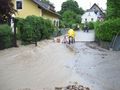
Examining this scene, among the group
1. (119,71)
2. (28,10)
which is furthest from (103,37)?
(28,10)

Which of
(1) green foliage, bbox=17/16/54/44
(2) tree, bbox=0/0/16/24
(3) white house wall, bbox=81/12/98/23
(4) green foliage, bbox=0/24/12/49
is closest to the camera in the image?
(4) green foliage, bbox=0/24/12/49

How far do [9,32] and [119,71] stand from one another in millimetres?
12255

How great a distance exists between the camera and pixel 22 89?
12766 millimetres

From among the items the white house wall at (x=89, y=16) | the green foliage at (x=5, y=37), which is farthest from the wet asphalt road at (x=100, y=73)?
the white house wall at (x=89, y=16)

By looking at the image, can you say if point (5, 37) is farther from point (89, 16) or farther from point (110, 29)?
point (89, 16)

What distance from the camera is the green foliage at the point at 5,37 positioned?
87.6 ft

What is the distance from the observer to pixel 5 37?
2716 centimetres

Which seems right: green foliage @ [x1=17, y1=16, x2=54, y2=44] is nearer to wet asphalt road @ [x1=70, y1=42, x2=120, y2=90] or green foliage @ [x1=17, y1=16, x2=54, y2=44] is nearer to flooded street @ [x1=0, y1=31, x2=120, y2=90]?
flooded street @ [x1=0, y1=31, x2=120, y2=90]

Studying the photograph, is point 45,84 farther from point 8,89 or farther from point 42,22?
point 42,22

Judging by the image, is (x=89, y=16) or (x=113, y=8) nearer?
(x=113, y=8)

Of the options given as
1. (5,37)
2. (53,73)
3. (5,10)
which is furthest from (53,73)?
(5,10)

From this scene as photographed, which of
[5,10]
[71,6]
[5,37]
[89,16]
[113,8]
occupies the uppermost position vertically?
[113,8]

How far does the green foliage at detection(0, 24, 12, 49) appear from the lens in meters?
26.7

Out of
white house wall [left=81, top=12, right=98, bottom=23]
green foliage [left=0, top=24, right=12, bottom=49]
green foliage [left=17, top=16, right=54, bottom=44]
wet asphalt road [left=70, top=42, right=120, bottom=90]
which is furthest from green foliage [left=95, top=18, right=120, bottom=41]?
white house wall [left=81, top=12, right=98, bottom=23]
